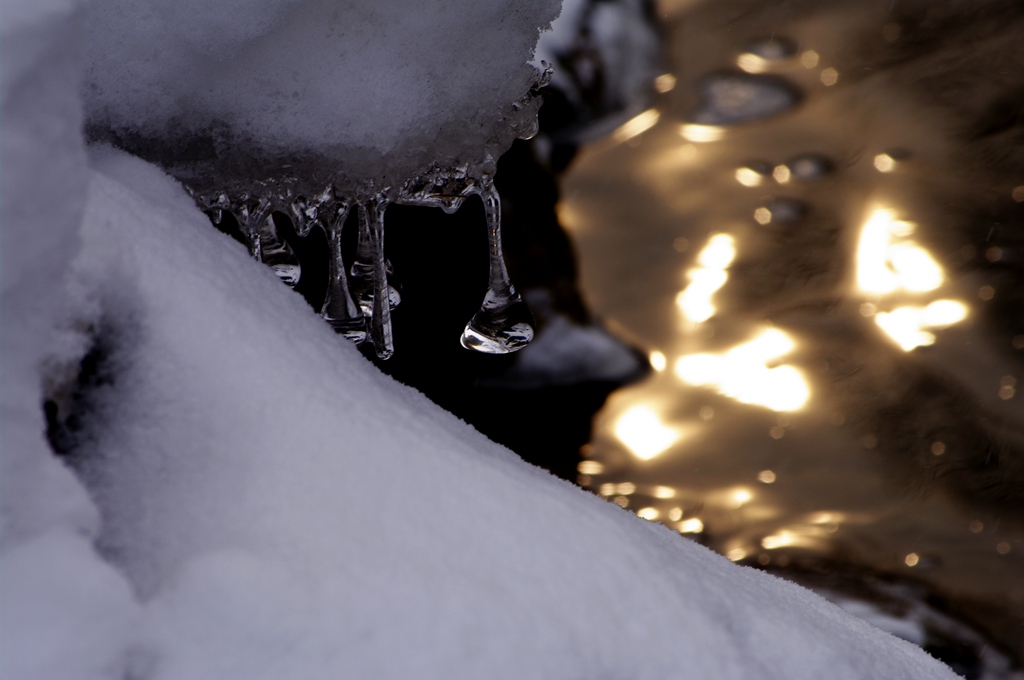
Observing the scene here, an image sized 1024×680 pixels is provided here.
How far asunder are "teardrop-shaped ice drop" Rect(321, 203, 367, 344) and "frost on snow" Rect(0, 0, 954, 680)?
1.09ft

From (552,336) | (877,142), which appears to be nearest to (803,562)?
(552,336)

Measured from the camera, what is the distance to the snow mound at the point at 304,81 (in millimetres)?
703

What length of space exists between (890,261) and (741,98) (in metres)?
0.66

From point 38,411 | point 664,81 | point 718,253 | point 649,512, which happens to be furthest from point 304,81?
point 664,81

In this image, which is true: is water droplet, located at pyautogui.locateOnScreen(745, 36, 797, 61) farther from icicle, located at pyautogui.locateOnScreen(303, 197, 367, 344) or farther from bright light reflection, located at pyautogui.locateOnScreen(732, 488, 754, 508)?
icicle, located at pyautogui.locateOnScreen(303, 197, 367, 344)

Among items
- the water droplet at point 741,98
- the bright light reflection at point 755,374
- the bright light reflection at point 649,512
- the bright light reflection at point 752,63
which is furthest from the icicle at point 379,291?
the bright light reflection at point 752,63

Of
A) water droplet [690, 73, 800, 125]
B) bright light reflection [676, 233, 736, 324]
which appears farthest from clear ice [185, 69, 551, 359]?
water droplet [690, 73, 800, 125]

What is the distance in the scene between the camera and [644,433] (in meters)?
1.96

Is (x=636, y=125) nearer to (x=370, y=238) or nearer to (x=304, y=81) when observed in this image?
(x=370, y=238)

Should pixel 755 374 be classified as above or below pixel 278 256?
above

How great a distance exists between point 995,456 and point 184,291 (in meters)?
1.87

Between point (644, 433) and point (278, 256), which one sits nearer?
point (278, 256)

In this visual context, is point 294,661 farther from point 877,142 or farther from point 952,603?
point 877,142

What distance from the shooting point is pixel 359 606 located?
1.26 feet
